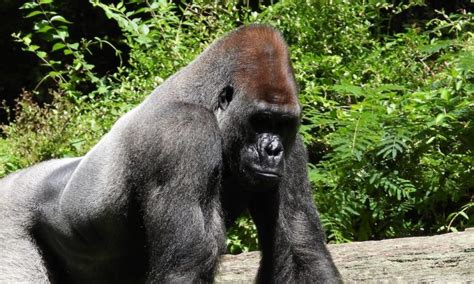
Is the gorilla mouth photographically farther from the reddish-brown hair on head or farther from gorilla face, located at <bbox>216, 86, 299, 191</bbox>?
the reddish-brown hair on head

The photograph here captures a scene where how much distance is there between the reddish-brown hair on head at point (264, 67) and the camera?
3.50 m

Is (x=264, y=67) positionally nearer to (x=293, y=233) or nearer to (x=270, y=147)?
(x=270, y=147)

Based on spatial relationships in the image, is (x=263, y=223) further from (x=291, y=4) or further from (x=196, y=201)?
(x=291, y=4)

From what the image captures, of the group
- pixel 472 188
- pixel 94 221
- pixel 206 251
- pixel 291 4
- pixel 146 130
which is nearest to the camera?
pixel 206 251

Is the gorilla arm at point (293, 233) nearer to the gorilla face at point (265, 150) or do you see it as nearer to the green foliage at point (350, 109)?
the gorilla face at point (265, 150)

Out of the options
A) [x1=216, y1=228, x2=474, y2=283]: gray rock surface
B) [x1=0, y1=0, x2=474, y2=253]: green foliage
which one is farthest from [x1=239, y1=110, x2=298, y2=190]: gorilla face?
[x1=0, y1=0, x2=474, y2=253]: green foliage

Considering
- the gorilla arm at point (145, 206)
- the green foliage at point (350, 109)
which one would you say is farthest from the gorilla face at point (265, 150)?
the green foliage at point (350, 109)

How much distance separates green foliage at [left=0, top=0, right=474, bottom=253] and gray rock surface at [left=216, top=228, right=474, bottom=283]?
0.85 meters

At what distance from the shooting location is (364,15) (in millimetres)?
6113

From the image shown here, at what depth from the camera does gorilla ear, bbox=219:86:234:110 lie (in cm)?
359

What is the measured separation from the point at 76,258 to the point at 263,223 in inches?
33.4

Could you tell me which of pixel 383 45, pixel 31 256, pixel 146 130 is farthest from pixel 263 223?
Result: pixel 383 45

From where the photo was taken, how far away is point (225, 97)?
361 cm

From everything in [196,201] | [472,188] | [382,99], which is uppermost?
[196,201]
